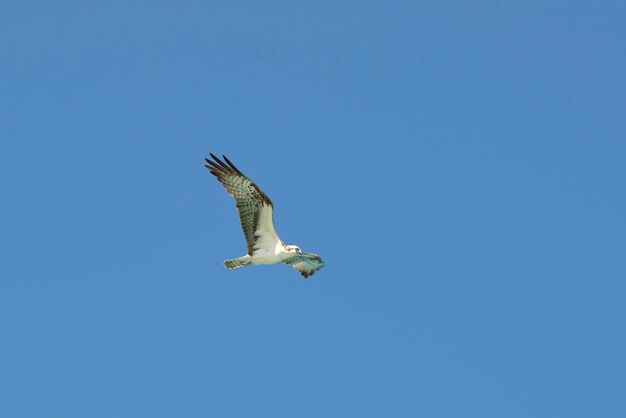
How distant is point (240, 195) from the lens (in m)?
59.7

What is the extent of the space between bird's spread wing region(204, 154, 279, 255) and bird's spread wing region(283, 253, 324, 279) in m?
1.15

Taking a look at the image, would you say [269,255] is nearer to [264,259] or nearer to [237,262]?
[264,259]

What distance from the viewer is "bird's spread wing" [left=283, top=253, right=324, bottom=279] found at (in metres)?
61.0

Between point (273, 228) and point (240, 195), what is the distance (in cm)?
134

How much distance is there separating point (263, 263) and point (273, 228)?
1200 millimetres

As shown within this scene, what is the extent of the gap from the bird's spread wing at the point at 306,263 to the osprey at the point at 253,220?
9 cm

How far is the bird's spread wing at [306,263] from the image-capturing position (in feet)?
200

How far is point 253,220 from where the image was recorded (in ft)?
197

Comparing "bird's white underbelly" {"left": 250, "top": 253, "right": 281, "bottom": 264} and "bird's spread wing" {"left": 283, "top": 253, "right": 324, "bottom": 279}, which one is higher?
"bird's spread wing" {"left": 283, "top": 253, "right": 324, "bottom": 279}

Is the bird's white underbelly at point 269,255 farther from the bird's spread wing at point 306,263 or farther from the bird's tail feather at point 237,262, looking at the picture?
the bird's spread wing at point 306,263

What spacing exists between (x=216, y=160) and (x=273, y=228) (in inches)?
98.5

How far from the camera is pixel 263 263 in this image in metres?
A: 60.6

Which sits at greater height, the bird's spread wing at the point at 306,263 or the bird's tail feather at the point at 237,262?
the bird's spread wing at the point at 306,263

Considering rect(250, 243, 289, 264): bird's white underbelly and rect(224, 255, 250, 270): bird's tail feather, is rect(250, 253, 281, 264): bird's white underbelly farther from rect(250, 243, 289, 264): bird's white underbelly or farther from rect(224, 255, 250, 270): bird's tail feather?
rect(224, 255, 250, 270): bird's tail feather
